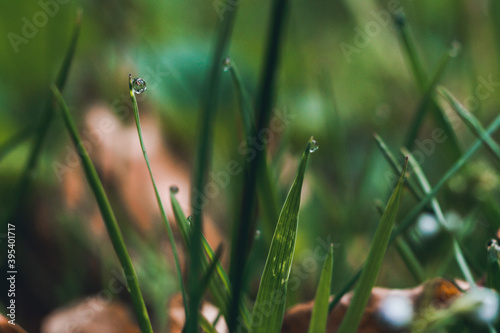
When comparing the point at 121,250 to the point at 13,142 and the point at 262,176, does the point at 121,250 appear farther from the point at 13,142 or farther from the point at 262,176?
the point at 13,142

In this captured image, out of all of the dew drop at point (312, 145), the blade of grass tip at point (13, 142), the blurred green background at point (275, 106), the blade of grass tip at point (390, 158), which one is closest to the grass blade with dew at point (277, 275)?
the dew drop at point (312, 145)

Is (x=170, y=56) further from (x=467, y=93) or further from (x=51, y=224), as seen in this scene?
(x=467, y=93)

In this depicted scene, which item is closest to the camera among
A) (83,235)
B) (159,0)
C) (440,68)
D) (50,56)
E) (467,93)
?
(440,68)

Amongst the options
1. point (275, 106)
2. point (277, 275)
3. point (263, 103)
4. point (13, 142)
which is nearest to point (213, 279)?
point (277, 275)

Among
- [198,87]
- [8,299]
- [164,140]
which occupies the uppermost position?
[198,87]

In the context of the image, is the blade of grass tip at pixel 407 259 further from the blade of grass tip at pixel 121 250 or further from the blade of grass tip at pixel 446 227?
the blade of grass tip at pixel 121 250

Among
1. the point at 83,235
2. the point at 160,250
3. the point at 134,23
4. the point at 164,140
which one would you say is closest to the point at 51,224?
the point at 83,235
